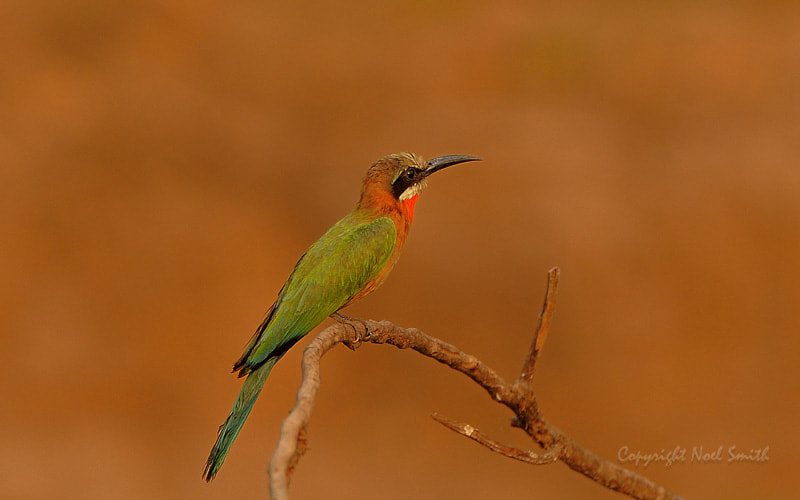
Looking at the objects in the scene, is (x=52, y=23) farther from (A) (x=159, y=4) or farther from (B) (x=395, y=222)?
(B) (x=395, y=222)

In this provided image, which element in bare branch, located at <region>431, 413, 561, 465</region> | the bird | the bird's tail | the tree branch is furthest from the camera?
the bird

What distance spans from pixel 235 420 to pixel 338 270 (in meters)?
0.86

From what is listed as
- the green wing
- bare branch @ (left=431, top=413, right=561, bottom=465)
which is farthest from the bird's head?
bare branch @ (left=431, top=413, right=561, bottom=465)

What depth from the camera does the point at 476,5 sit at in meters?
11.5

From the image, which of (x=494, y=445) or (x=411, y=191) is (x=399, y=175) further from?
(x=494, y=445)

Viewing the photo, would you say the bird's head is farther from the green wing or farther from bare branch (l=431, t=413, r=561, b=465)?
bare branch (l=431, t=413, r=561, b=465)

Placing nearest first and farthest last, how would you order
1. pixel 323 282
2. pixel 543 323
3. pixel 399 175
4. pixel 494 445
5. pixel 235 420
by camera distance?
1. pixel 494 445
2. pixel 543 323
3. pixel 235 420
4. pixel 323 282
5. pixel 399 175

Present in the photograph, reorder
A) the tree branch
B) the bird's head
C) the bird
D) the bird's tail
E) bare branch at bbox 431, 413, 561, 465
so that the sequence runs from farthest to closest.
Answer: the bird's head < the bird < the bird's tail < the tree branch < bare branch at bbox 431, 413, 561, 465

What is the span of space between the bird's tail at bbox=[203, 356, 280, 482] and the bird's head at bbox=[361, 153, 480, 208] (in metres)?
1.10

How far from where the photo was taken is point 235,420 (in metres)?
3.03

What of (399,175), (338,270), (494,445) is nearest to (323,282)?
(338,270)

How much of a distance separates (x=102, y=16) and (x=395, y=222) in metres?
7.13

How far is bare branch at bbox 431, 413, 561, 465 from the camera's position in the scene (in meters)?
2.46

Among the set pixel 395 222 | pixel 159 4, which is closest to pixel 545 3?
pixel 159 4
